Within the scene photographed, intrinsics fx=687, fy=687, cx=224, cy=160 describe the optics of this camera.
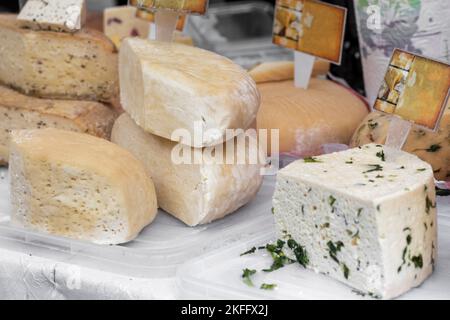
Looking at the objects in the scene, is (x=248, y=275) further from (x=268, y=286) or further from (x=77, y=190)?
(x=77, y=190)

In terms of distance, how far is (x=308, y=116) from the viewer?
2.06m

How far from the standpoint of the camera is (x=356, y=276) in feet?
4.48

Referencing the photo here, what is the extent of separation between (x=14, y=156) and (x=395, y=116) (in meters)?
0.89

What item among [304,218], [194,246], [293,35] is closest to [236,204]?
[194,246]

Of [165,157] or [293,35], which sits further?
[293,35]

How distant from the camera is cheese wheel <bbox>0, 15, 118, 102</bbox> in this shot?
189cm

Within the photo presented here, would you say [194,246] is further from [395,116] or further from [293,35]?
[293,35]

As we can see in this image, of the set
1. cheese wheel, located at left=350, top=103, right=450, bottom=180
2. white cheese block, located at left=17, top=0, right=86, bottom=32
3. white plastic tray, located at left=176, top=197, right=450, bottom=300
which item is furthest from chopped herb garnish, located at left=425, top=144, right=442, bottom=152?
white cheese block, located at left=17, top=0, right=86, bottom=32

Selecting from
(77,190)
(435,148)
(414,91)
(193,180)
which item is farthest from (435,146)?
(77,190)

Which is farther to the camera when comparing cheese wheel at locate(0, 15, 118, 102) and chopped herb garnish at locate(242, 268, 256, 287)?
cheese wheel at locate(0, 15, 118, 102)

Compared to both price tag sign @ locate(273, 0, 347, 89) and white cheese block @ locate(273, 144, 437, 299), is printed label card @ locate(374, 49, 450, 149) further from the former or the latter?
price tag sign @ locate(273, 0, 347, 89)

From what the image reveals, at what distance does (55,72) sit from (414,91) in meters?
0.97

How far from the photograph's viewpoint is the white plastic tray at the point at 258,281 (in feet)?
4.47
